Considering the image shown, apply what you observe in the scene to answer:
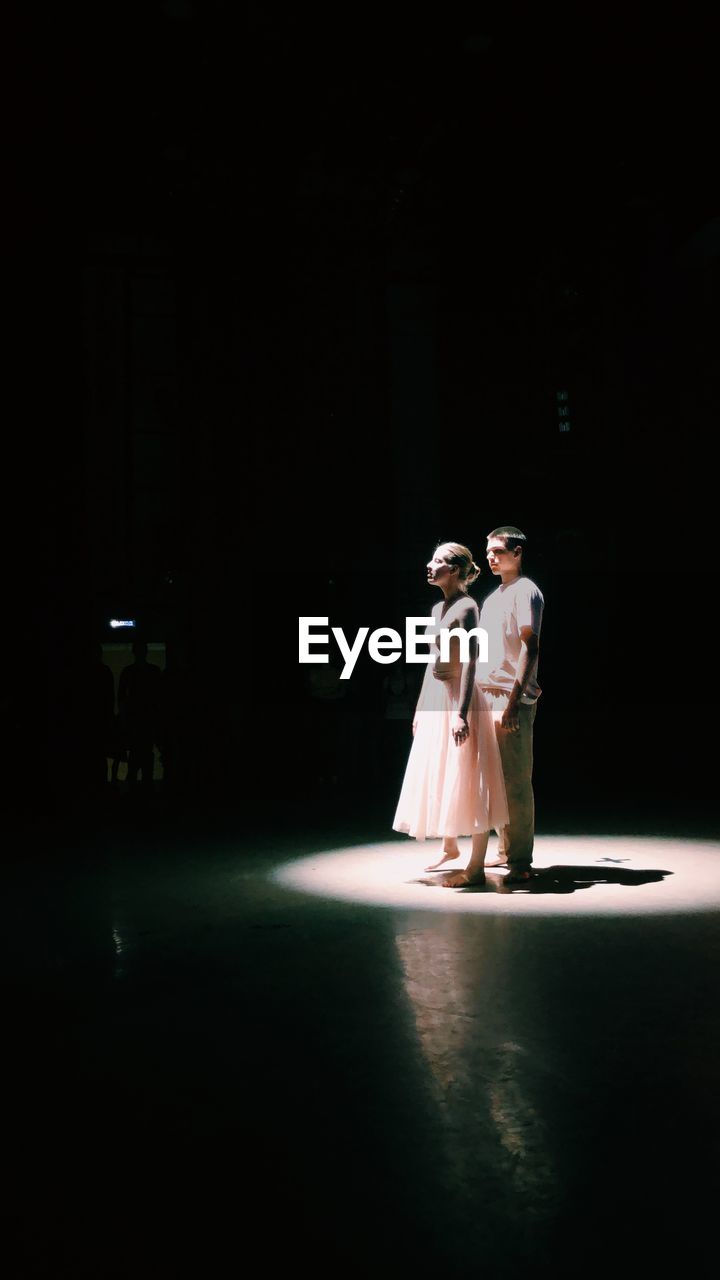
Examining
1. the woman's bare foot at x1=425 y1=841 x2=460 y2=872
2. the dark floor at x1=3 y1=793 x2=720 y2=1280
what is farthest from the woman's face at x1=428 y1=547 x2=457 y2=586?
the dark floor at x1=3 y1=793 x2=720 y2=1280

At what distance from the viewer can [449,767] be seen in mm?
7578

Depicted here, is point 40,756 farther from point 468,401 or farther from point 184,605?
point 468,401

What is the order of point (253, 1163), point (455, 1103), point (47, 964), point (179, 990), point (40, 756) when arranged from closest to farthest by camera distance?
point (253, 1163)
point (455, 1103)
point (179, 990)
point (47, 964)
point (40, 756)

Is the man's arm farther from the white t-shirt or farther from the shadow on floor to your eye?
the shadow on floor

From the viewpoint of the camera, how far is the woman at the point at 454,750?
746 cm

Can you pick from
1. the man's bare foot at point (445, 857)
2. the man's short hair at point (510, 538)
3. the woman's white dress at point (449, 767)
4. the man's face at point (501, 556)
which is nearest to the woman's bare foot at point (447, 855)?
the man's bare foot at point (445, 857)

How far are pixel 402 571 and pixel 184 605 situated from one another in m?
2.51

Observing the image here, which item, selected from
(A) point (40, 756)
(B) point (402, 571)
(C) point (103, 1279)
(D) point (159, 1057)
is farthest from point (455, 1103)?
(B) point (402, 571)

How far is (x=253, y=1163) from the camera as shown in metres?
3.12

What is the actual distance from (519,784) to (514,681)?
0.61 metres

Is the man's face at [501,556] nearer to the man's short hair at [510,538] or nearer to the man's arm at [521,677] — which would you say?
the man's short hair at [510,538]

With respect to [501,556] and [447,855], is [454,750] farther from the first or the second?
[501,556]

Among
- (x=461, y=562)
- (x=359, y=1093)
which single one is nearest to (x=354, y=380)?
(x=461, y=562)

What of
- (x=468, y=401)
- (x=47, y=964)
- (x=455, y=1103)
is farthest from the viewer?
(x=468, y=401)
